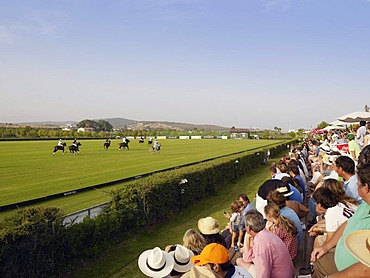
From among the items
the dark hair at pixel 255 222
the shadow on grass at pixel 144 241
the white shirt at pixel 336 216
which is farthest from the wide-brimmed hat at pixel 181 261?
the shadow on grass at pixel 144 241

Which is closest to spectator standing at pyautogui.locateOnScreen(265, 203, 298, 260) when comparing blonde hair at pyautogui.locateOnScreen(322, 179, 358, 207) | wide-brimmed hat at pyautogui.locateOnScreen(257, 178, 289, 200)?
blonde hair at pyautogui.locateOnScreen(322, 179, 358, 207)

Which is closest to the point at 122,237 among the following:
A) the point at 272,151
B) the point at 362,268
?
the point at 362,268

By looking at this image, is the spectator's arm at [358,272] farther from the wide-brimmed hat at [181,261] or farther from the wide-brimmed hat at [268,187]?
the wide-brimmed hat at [268,187]

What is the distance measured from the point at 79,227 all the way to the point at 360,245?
4869 millimetres

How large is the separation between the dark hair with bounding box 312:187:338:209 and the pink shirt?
3.39ft

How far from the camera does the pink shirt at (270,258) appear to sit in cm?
327

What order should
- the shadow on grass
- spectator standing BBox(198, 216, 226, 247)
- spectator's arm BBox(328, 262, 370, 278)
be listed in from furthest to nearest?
the shadow on grass → spectator standing BBox(198, 216, 226, 247) → spectator's arm BBox(328, 262, 370, 278)

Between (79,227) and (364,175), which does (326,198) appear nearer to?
(364,175)

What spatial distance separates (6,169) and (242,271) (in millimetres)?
16540

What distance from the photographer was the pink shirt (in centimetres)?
327

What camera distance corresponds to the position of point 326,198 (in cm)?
409

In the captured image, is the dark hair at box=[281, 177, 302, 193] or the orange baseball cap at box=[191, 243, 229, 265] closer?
the orange baseball cap at box=[191, 243, 229, 265]

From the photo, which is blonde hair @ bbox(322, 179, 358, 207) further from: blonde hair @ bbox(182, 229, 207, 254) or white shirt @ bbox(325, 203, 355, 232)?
blonde hair @ bbox(182, 229, 207, 254)

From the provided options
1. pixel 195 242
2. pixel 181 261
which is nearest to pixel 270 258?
pixel 195 242
